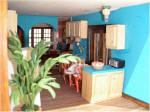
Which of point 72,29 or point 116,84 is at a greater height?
point 72,29

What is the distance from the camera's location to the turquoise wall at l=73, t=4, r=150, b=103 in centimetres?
410

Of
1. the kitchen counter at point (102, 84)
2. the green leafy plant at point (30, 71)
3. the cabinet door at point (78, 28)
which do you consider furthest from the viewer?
the cabinet door at point (78, 28)

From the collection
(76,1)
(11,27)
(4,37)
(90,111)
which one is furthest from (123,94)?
(4,37)

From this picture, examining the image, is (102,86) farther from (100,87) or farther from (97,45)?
(97,45)

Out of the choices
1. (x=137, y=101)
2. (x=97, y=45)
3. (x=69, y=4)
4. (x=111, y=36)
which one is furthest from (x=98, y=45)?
(x=137, y=101)

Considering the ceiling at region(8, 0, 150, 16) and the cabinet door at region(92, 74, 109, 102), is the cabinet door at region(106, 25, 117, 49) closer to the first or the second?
the ceiling at region(8, 0, 150, 16)

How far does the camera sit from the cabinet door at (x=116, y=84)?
15.0 feet

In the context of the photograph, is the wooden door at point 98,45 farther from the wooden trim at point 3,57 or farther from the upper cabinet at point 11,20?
the wooden trim at point 3,57

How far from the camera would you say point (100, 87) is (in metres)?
4.41

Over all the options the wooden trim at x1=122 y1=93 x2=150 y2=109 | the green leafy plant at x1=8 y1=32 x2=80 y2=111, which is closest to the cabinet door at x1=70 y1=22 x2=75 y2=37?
the wooden trim at x1=122 y1=93 x2=150 y2=109

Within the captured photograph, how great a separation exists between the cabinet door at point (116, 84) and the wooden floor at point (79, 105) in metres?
0.16

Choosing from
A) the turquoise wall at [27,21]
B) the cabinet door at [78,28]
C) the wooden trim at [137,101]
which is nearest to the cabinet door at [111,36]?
the wooden trim at [137,101]

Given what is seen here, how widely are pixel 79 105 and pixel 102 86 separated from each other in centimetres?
73

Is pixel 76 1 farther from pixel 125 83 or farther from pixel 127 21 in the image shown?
pixel 125 83
